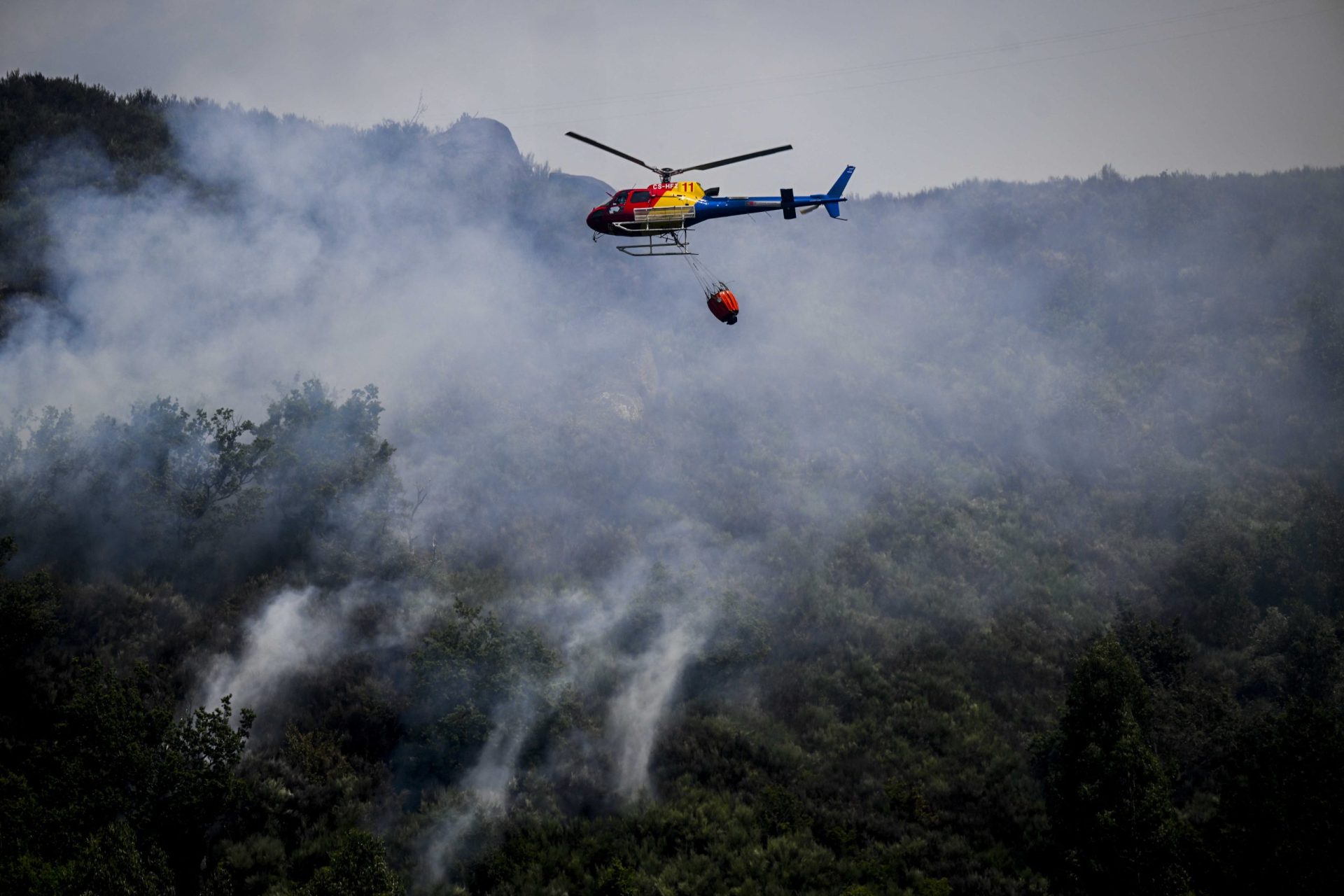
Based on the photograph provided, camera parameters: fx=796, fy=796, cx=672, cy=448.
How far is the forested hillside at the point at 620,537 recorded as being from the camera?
2259cm

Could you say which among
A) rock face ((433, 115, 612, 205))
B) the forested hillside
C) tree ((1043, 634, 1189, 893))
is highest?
rock face ((433, 115, 612, 205))

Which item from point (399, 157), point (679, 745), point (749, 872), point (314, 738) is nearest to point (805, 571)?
point (679, 745)

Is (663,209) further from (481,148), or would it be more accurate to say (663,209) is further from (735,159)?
(481,148)

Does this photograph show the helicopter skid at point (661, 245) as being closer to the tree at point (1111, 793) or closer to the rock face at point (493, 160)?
the tree at point (1111, 793)

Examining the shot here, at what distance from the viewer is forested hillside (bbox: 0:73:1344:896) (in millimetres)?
22594

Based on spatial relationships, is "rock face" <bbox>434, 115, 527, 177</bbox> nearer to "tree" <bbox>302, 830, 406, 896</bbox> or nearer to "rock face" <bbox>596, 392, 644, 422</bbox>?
"rock face" <bbox>596, 392, 644, 422</bbox>

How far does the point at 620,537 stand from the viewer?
38.2m

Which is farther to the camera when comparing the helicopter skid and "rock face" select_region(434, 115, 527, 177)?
"rock face" select_region(434, 115, 527, 177)

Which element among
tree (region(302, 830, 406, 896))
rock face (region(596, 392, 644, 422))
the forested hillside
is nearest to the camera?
tree (region(302, 830, 406, 896))

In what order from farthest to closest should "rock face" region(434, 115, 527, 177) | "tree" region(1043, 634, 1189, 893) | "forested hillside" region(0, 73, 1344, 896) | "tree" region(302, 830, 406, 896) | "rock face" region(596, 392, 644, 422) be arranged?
1. "rock face" region(434, 115, 527, 177)
2. "rock face" region(596, 392, 644, 422)
3. "forested hillside" region(0, 73, 1344, 896)
4. "tree" region(1043, 634, 1189, 893)
5. "tree" region(302, 830, 406, 896)

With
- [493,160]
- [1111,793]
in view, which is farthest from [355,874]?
[493,160]

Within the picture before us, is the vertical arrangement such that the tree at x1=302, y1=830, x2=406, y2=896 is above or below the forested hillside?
below

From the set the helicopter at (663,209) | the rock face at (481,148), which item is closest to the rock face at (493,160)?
the rock face at (481,148)

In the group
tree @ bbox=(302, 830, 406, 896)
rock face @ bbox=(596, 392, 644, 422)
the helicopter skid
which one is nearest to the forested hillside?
tree @ bbox=(302, 830, 406, 896)
